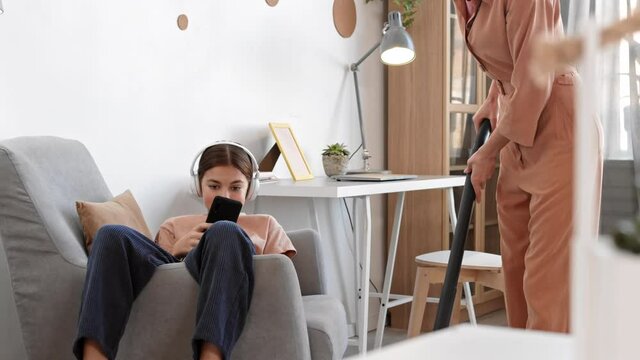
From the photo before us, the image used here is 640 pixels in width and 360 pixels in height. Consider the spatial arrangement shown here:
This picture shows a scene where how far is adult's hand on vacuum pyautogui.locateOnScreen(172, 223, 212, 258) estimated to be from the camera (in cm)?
212

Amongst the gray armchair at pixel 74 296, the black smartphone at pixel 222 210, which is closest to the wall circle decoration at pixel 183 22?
the black smartphone at pixel 222 210

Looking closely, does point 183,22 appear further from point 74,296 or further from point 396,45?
point 74,296

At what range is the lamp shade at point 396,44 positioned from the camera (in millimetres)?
3240

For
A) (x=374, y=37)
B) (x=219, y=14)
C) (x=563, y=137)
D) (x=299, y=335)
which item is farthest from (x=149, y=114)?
(x=374, y=37)

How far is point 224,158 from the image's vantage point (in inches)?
90.2

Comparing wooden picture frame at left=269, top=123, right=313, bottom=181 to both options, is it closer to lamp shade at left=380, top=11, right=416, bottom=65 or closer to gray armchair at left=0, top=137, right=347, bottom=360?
lamp shade at left=380, top=11, right=416, bottom=65

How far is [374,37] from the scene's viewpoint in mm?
4020

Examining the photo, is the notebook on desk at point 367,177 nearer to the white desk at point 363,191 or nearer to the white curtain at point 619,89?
the white desk at point 363,191

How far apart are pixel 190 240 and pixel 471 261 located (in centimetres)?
127

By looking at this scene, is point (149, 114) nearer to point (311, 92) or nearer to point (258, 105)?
point (258, 105)

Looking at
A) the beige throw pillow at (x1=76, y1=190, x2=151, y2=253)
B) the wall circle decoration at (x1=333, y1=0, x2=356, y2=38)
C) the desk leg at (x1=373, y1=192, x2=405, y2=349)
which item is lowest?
the desk leg at (x1=373, y1=192, x2=405, y2=349)

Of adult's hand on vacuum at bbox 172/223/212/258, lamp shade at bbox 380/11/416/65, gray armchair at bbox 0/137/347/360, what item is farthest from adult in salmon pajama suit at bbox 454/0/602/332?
lamp shade at bbox 380/11/416/65

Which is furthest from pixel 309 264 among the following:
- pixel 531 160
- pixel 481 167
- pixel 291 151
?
pixel 291 151

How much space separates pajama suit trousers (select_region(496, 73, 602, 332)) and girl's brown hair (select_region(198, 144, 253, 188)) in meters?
0.74
